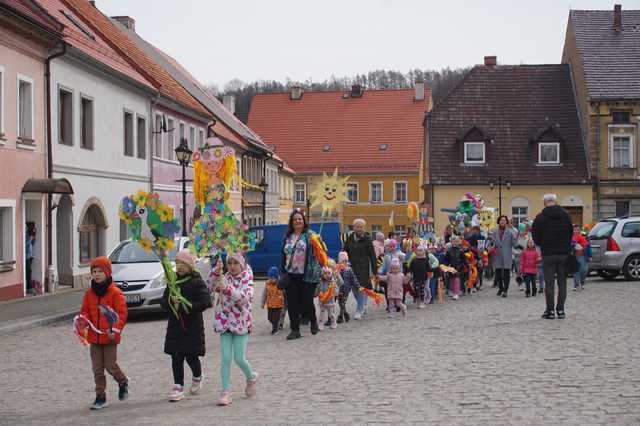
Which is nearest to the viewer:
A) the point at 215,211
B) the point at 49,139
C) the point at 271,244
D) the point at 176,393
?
the point at 176,393

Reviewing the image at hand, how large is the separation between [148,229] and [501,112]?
45.1 meters

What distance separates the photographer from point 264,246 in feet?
121

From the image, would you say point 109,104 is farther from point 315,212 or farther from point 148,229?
point 315,212

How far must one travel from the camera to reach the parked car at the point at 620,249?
26.2 metres

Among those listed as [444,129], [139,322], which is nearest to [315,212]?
[444,129]

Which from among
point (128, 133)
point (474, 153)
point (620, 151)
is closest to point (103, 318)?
point (128, 133)

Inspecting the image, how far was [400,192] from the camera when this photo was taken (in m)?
73.2

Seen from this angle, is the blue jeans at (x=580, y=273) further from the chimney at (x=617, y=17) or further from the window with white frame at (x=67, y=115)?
the chimney at (x=617, y=17)

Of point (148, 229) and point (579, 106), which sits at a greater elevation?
point (579, 106)

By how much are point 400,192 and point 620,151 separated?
25.2m

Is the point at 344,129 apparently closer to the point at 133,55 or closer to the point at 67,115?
the point at 133,55

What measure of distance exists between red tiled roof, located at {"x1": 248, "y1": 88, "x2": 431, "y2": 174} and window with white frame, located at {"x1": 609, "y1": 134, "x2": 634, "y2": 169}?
2461 centimetres

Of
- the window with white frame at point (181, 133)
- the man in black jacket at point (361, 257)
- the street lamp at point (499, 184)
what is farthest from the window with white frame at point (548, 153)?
the man in black jacket at point (361, 257)

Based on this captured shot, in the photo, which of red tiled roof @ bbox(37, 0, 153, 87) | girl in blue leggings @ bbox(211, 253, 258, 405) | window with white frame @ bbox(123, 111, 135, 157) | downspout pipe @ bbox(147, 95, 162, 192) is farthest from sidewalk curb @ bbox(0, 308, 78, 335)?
downspout pipe @ bbox(147, 95, 162, 192)
